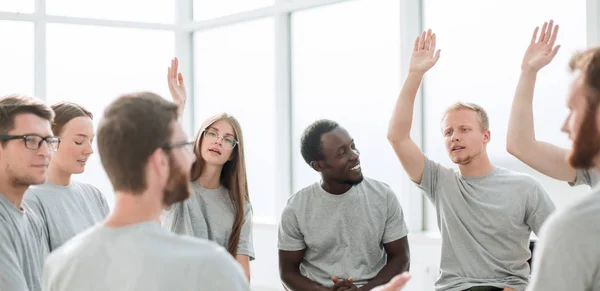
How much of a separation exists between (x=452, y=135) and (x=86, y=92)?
13.4ft

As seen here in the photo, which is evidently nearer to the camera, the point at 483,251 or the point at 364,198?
the point at 483,251

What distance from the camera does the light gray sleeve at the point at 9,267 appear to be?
230 centimetres

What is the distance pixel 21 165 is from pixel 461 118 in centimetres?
186

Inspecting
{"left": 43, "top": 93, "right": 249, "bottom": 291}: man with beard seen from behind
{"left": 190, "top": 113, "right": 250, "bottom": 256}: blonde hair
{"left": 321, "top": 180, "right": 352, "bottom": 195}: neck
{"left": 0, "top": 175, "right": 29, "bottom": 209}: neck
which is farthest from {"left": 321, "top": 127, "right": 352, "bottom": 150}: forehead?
{"left": 43, "top": 93, "right": 249, "bottom": 291}: man with beard seen from behind

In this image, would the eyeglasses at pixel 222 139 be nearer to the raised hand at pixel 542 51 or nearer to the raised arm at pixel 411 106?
the raised arm at pixel 411 106

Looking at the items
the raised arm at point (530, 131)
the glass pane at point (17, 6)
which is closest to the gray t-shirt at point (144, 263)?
the raised arm at point (530, 131)

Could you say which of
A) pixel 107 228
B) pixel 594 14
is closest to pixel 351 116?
pixel 594 14

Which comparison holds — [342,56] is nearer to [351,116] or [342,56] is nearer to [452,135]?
[351,116]

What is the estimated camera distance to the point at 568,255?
1491 mm

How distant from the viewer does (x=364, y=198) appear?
3346 mm

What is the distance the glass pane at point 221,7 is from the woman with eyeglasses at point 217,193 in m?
2.76

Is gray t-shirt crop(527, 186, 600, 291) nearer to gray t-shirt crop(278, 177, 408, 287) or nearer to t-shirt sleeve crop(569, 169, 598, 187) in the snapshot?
t-shirt sleeve crop(569, 169, 598, 187)

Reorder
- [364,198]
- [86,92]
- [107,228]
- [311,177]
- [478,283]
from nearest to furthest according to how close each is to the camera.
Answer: [107,228]
[478,283]
[364,198]
[311,177]
[86,92]

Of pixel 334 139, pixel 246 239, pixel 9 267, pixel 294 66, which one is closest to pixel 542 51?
pixel 334 139
